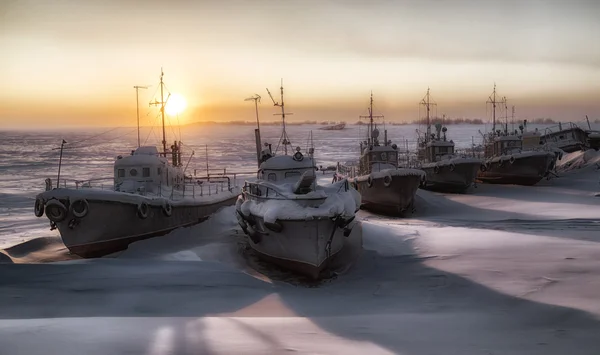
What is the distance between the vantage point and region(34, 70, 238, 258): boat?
19.1 metres

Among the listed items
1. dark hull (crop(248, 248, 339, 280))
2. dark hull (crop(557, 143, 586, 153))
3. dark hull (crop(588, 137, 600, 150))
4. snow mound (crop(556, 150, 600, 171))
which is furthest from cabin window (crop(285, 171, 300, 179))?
dark hull (crop(557, 143, 586, 153))

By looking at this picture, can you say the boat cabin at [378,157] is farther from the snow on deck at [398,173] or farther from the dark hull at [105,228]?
the dark hull at [105,228]

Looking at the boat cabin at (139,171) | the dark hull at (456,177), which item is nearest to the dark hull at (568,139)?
the dark hull at (456,177)

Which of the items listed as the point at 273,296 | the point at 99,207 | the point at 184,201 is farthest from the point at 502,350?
the point at 184,201

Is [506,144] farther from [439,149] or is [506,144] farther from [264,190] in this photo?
[264,190]

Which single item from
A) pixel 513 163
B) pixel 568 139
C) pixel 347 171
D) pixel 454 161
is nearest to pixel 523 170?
pixel 513 163

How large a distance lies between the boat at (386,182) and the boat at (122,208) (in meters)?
8.92

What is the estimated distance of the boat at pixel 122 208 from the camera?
19.1 metres

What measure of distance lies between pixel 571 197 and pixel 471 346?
2740 cm

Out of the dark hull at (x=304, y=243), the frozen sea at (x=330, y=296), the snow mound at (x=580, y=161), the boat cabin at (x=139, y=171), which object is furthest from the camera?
the snow mound at (x=580, y=161)

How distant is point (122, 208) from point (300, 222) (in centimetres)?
785

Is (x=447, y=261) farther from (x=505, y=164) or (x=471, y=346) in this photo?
(x=505, y=164)

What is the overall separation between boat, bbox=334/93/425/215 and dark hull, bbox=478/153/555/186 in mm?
12351

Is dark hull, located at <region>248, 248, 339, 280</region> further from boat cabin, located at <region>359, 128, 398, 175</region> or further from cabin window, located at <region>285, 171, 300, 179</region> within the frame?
boat cabin, located at <region>359, 128, 398, 175</region>
